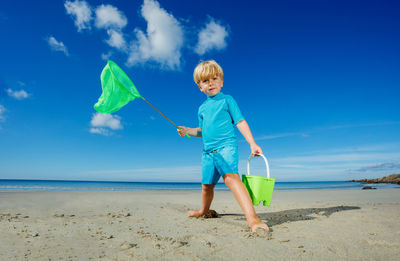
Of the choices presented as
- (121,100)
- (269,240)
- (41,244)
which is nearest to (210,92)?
(121,100)

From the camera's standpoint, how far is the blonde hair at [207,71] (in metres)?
3.33

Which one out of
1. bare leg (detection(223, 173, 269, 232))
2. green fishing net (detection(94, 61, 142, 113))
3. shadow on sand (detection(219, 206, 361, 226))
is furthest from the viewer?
A: green fishing net (detection(94, 61, 142, 113))

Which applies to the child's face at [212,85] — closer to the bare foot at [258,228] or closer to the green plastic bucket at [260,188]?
the green plastic bucket at [260,188]

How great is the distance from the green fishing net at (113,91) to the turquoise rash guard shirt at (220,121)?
1.25 meters

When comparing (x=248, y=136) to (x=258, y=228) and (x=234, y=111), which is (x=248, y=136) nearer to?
(x=234, y=111)

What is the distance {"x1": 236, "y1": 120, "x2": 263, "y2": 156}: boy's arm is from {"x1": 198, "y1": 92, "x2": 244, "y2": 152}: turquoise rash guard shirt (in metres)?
0.07

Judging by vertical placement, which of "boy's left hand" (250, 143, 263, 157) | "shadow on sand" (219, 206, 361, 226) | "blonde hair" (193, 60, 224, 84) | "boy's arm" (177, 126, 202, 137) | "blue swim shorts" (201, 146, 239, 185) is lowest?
"shadow on sand" (219, 206, 361, 226)

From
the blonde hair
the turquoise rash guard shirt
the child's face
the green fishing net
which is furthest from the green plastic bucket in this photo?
the green fishing net

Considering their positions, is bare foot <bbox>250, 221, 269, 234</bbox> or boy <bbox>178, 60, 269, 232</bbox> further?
boy <bbox>178, 60, 269, 232</bbox>

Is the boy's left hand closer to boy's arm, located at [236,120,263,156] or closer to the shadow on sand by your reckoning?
boy's arm, located at [236,120,263,156]

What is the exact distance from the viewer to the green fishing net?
3.79 metres

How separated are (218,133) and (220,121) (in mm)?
164

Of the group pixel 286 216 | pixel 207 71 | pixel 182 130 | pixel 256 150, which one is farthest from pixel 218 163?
pixel 286 216

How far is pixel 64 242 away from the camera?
90.5 inches
